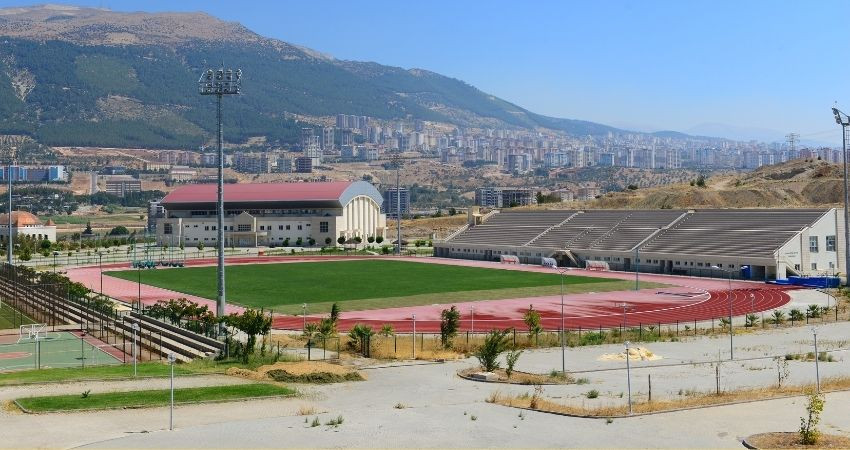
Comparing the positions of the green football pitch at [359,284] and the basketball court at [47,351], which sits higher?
the green football pitch at [359,284]

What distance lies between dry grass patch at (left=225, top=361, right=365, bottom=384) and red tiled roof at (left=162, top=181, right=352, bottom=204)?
87.2m

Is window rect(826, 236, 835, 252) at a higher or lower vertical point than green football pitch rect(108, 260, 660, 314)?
higher

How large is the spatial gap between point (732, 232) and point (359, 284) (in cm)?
2968

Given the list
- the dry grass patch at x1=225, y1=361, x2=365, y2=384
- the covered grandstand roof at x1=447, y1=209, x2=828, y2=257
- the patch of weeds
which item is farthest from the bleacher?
the patch of weeds

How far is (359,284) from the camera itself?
66.9m

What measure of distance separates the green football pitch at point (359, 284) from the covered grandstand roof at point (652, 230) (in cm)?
952

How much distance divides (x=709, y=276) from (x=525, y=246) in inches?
843

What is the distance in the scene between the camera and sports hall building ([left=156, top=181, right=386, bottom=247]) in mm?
117125

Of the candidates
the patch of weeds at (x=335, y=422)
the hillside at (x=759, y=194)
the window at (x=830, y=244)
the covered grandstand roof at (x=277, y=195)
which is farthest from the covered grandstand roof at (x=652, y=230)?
the patch of weeds at (x=335, y=422)

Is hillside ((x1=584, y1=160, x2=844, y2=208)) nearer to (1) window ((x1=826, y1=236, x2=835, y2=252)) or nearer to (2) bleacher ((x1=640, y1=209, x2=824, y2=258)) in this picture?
(2) bleacher ((x1=640, y1=209, x2=824, y2=258))

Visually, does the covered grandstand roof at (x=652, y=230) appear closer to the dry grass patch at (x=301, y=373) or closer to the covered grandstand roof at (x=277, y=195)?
the covered grandstand roof at (x=277, y=195)

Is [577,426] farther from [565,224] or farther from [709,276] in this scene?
[565,224]

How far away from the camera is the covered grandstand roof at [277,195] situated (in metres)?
119

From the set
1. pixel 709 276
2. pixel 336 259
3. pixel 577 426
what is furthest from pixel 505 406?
pixel 336 259
